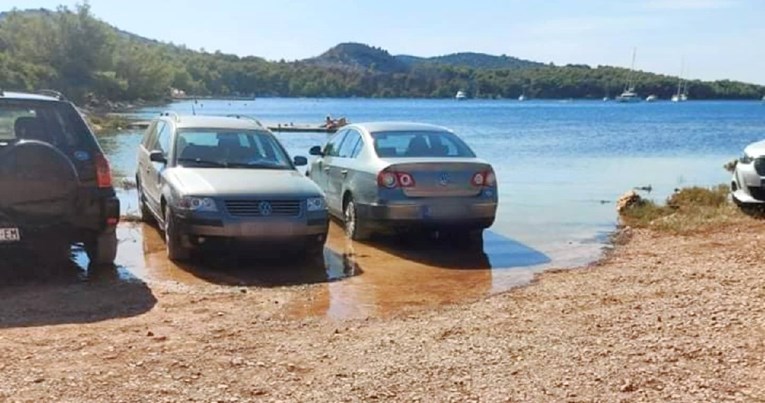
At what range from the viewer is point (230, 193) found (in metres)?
8.93

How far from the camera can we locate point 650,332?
244 inches

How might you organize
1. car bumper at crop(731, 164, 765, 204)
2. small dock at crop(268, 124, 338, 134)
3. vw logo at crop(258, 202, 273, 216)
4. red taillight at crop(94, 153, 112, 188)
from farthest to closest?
small dock at crop(268, 124, 338, 134) → car bumper at crop(731, 164, 765, 204) → vw logo at crop(258, 202, 273, 216) → red taillight at crop(94, 153, 112, 188)

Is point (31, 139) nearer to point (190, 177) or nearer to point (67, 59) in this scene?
point (190, 177)

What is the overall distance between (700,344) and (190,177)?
5.84 metres

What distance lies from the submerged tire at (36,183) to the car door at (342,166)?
4.43 m

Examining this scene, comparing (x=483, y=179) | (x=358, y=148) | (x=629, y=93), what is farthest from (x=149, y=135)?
(x=629, y=93)

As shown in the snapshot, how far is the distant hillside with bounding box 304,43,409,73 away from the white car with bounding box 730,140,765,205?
565 feet

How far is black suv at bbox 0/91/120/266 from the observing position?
7441 millimetres

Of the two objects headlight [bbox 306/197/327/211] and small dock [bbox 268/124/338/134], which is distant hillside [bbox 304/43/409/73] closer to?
small dock [bbox 268/124/338/134]

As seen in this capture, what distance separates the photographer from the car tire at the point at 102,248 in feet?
27.3

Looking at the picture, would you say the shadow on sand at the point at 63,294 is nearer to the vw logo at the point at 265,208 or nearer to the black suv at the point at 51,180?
the black suv at the point at 51,180

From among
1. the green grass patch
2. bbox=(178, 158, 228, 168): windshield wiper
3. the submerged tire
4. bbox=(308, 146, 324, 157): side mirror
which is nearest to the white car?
the green grass patch

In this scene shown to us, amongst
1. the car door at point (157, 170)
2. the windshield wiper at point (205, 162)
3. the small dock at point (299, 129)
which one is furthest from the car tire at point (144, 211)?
the small dock at point (299, 129)

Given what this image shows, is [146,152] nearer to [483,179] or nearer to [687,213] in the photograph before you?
[483,179]
